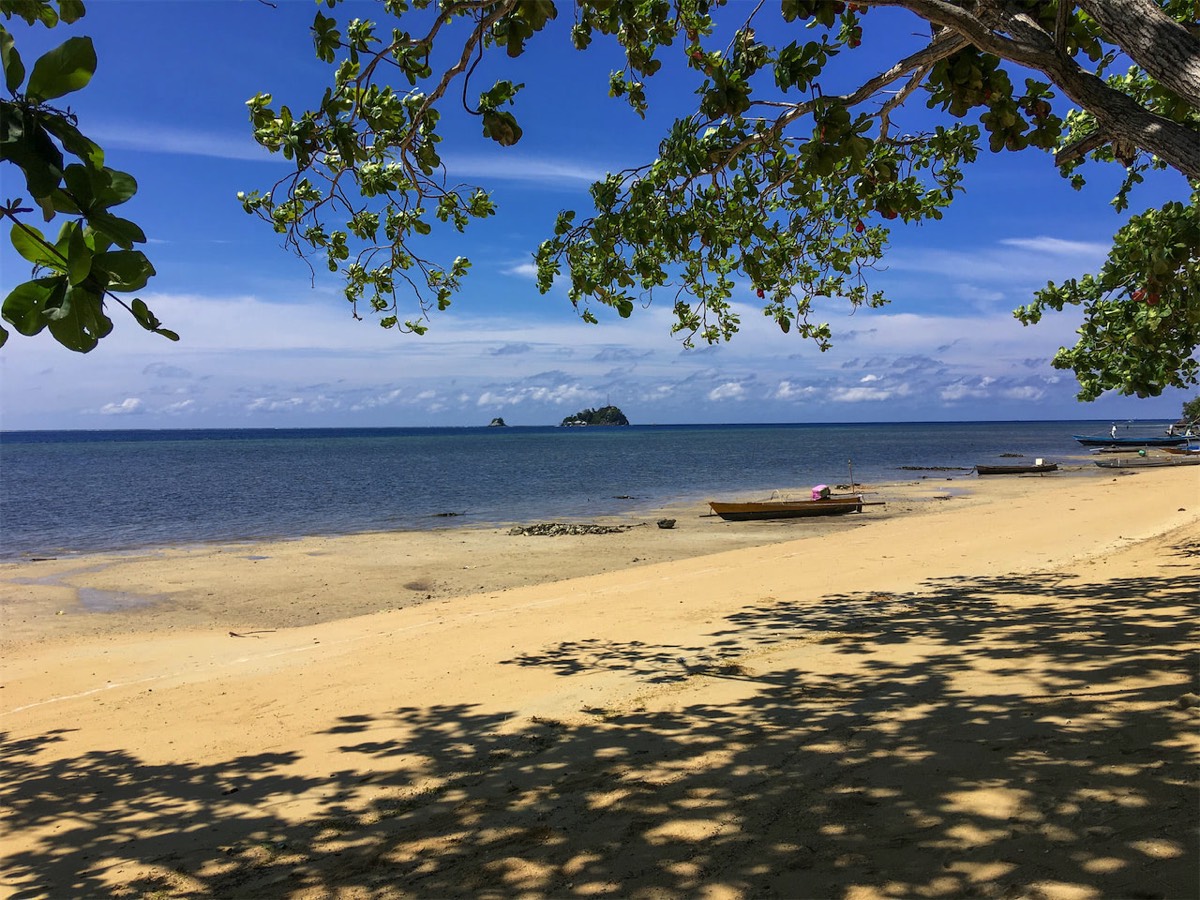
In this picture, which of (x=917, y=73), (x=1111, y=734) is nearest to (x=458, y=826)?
(x=1111, y=734)

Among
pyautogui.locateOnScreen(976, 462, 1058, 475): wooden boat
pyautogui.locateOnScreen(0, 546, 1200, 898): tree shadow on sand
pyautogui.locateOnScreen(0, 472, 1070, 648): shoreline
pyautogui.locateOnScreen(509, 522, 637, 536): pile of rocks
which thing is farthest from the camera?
pyautogui.locateOnScreen(976, 462, 1058, 475): wooden boat

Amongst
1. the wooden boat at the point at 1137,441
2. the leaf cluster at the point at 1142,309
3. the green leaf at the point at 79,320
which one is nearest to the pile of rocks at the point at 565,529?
the leaf cluster at the point at 1142,309

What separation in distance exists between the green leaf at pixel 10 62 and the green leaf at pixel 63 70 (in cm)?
3

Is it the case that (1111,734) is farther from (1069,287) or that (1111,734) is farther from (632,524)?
(632,524)

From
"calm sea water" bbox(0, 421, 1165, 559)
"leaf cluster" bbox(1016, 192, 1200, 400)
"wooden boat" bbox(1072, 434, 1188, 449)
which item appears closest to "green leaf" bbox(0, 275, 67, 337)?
"leaf cluster" bbox(1016, 192, 1200, 400)

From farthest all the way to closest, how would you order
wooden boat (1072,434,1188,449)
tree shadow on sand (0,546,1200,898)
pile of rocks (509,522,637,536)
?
wooden boat (1072,434,1188,449)
pile of rocks (509,522,637,536)
tree shadow on sand (0,546,1200,898)

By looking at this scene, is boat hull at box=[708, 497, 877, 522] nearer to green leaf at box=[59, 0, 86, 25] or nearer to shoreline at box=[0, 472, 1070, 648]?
shoreline at box=[0, 472, 1070, 648]

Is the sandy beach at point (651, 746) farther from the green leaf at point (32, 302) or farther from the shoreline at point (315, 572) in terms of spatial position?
the green leaf at point (32, 302)

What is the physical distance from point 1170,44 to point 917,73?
279cm

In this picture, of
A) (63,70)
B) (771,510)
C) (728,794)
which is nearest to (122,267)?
(63,70)

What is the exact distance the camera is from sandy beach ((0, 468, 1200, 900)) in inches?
136

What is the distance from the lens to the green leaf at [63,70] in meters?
1.95

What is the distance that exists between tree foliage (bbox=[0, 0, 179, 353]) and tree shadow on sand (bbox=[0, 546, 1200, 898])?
110 inches

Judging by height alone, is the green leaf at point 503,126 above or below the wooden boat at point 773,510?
above
